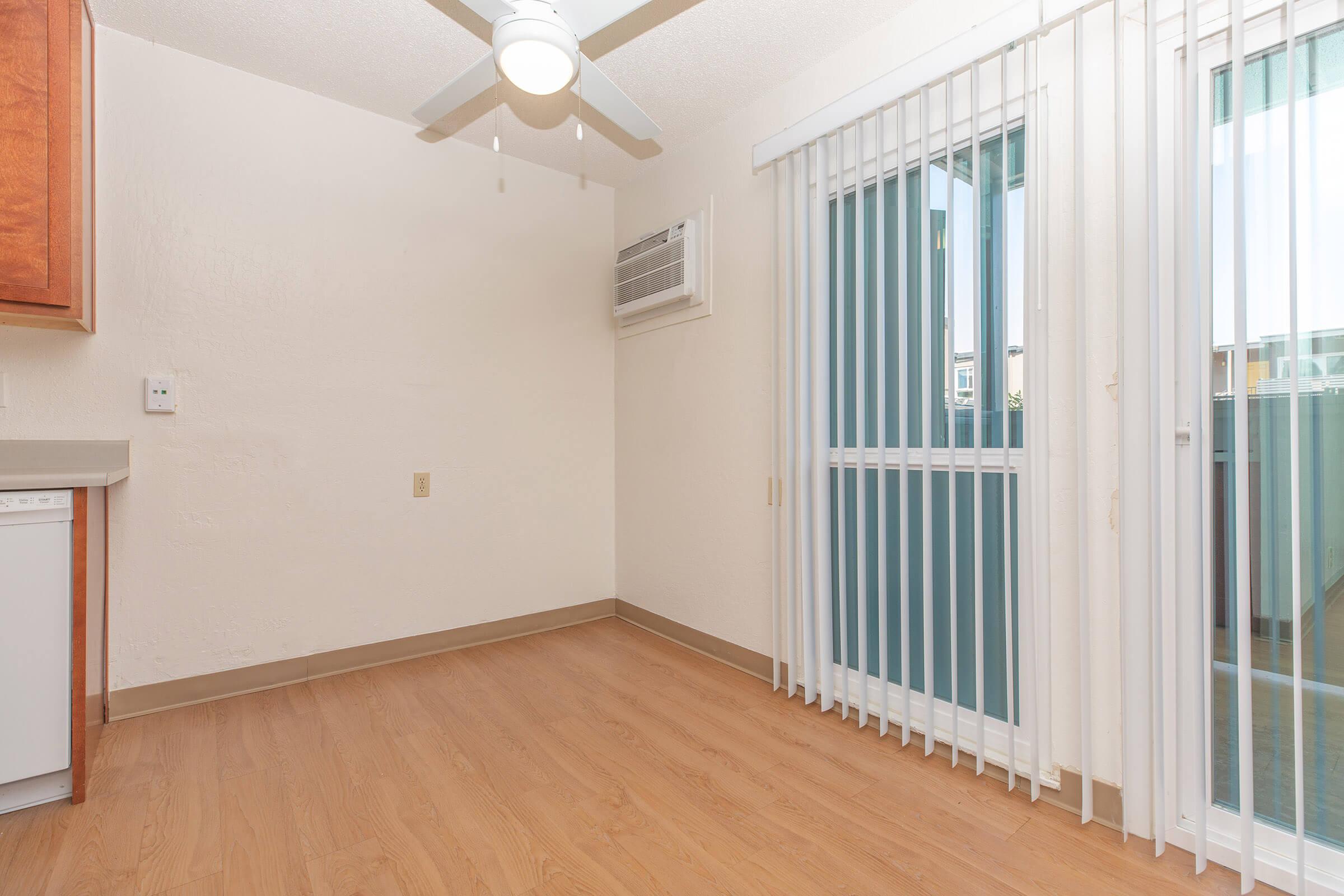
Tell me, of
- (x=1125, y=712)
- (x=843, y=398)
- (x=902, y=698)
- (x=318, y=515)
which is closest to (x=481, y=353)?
(x=318, y=515)

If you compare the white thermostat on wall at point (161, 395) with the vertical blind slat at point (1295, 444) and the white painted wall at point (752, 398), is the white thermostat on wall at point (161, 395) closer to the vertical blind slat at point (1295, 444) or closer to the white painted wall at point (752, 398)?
the white painted wall at point (752, 398)

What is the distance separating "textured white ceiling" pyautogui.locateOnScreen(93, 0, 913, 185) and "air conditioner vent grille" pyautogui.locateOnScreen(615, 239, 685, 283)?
1.63 feet

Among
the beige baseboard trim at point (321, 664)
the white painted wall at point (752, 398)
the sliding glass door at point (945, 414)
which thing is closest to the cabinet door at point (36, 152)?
the beige baseboard trim at point (321, 664)

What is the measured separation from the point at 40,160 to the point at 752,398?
2415 mm

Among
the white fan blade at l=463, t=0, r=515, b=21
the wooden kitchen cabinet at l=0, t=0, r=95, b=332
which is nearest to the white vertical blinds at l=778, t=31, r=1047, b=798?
the white fan blade at l=463, t=0, r=515, b=21

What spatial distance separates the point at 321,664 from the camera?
2627mm

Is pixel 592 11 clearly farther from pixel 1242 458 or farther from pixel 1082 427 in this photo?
pixel 1242 458

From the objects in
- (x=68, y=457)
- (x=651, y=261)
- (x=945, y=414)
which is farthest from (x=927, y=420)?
(x=68, y=457)

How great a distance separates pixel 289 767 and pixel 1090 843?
2222mm

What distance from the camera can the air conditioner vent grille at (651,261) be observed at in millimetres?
2916

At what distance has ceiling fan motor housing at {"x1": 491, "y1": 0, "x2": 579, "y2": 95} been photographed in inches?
53.6

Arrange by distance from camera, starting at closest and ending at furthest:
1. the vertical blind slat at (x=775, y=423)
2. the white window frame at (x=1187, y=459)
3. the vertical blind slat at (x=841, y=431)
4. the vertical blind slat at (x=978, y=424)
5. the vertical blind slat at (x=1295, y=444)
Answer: the vertical blind slat at (x=1295, y=444) → the white window frame at (x=1187, y=459) → the vertical blind slat at (x=978, y=424) → the vertical blind slat at (x=841, y=431) → the vertical blind slat at (x=775, y=423)

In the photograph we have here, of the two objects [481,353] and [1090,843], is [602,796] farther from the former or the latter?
[481,353]

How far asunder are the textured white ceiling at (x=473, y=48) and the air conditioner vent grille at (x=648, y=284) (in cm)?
59
